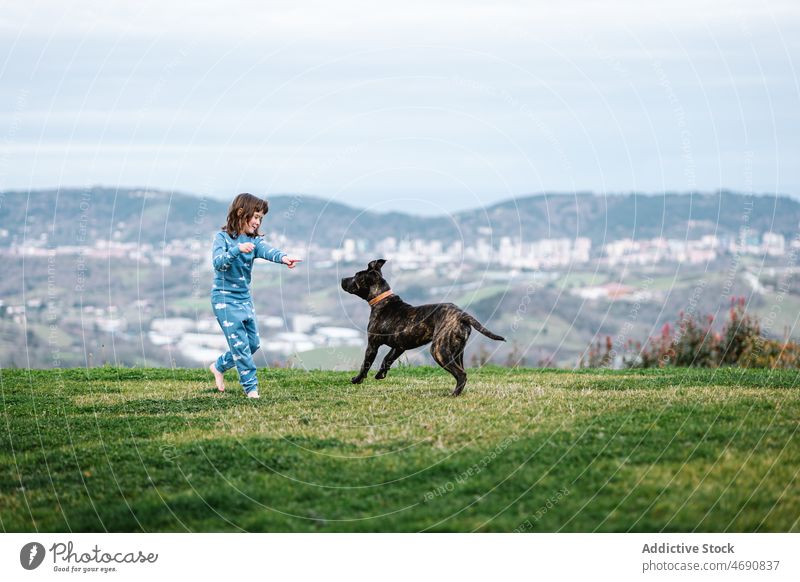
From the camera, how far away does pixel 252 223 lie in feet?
42.2

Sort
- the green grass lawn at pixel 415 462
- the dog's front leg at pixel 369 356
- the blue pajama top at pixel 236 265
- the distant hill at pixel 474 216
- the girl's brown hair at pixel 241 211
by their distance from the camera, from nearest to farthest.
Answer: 1. the green grass lawn at pixel 415 462
2. the blue pajama top at pixel 236 265
3. the girl's brown hair at pixel 241 211
4. the dog's front leg at pixel 369 356
5. the distant hill at pixel 474 216

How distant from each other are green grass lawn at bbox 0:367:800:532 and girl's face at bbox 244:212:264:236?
2.25 m

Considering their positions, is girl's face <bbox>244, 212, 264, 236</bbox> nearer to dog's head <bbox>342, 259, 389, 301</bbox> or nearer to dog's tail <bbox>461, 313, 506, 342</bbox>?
dog's head <bbox>342, 259, 389, 301</bbox>

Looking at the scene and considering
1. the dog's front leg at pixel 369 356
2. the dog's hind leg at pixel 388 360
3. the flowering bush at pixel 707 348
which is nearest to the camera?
the dog's front leg at pixel 369 356

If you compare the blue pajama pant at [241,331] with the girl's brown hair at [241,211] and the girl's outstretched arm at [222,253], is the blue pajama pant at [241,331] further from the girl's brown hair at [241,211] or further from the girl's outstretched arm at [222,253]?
the girl's brown hair at [241,211]

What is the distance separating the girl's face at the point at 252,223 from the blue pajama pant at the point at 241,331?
96cm

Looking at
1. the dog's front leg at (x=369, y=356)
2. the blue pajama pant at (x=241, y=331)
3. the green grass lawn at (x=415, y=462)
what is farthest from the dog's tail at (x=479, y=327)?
the blue pajama pant at (x=241, y=331)

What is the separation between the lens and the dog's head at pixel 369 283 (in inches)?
529

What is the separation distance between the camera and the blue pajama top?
12719mm

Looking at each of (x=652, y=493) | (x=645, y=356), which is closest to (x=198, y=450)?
(x=652, y=493)

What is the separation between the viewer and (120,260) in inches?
1439

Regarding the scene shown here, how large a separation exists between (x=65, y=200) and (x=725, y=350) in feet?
101

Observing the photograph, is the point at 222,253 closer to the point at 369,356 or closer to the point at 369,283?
the point at 369,283

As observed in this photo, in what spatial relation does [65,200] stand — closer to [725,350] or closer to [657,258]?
[657,258]
